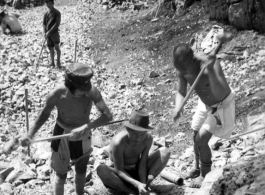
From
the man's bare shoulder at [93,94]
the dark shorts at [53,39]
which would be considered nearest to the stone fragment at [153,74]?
the dark shorts at [53,39]

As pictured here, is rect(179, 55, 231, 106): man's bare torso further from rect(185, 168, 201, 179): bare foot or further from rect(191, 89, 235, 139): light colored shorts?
rect(185, 168, 201, 179): bare foot

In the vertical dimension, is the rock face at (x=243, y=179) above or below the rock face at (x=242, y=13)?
above

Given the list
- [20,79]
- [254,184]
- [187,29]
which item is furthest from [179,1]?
[254,184]

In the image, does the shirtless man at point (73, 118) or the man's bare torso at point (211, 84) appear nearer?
the shirtless man at point (73, 118)

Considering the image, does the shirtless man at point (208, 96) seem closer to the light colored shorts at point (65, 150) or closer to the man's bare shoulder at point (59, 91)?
the light colored shorts at point (65, 150)

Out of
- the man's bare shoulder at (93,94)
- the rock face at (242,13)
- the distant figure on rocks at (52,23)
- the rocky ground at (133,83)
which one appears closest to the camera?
the man's bare shoulder at (93,94)

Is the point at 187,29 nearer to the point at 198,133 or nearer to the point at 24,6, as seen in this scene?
the point at 198,133

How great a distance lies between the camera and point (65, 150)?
531 cm

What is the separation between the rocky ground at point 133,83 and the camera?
6293 mm

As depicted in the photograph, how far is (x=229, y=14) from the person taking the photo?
34.9 feet

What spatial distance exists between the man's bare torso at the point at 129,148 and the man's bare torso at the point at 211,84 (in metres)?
0.78

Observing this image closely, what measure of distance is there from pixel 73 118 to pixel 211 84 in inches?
59.5

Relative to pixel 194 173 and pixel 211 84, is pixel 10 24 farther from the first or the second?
pixel 211 84

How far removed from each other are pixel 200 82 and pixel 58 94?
1.52 meters
